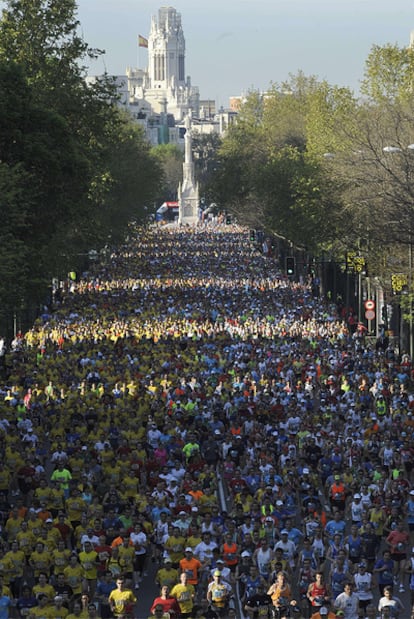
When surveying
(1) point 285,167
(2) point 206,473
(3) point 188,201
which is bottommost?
(2) point 206,473

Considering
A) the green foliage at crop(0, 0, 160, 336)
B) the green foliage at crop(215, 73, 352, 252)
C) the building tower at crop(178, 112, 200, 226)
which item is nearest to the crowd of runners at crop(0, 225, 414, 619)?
the green foliage at crop(0, 0, 160, 336)

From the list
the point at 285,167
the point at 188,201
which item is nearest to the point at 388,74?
the point at 285,167

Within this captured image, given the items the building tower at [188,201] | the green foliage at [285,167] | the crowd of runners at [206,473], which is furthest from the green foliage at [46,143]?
the building tower at [188,201]

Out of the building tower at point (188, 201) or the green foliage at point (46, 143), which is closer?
the green foliage at point (46, 143)

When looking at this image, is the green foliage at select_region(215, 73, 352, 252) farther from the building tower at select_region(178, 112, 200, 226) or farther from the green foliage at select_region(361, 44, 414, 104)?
the building tower at select_region(178, 112, 200, 226)

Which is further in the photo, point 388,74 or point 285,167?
point 285,167

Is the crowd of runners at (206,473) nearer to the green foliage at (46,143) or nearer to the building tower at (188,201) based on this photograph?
the green foliage at (46,143)

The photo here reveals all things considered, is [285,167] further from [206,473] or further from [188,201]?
[188,201]

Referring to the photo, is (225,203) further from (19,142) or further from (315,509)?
(315,509)

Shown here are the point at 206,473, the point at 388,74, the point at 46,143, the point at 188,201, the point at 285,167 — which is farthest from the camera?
the point at 188,201
